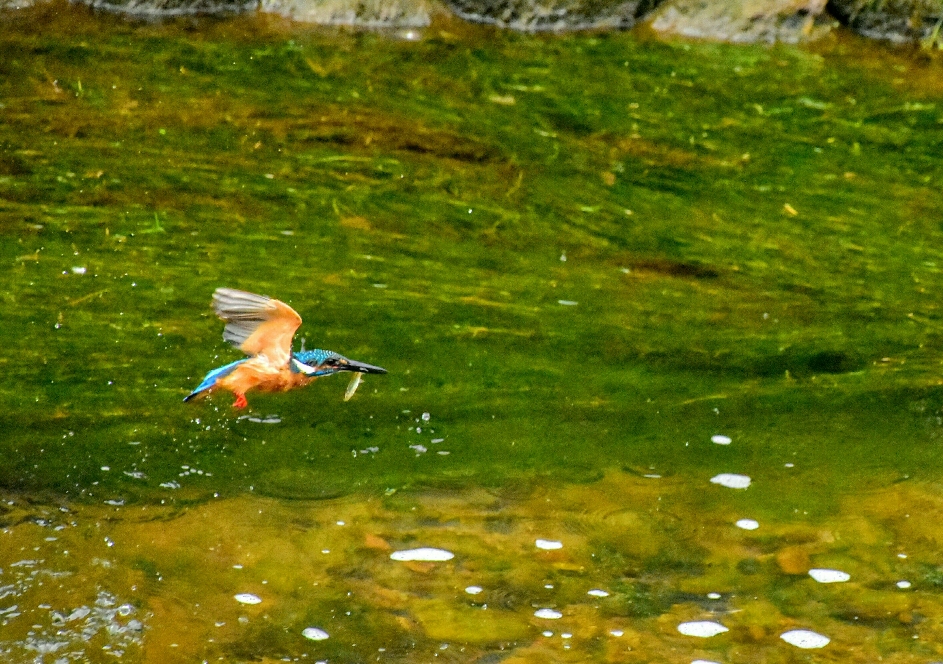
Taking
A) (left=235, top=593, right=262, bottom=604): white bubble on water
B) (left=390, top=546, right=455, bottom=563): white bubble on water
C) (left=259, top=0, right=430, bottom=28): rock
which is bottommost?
(left=235, top=593, right=262, bottom=604): white bubble on water

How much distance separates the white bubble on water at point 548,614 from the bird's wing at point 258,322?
3.04 feet

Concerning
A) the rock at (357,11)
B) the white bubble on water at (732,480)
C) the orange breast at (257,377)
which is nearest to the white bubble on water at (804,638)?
the white bubble on water at (732,480)

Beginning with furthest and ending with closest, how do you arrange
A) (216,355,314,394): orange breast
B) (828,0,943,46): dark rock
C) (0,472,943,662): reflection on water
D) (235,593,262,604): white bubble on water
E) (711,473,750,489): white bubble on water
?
1. (828,0,943,46): dark rock
2. (711,473,750,489): white bubble on water
3. (216,355,314,394): orange breast
4. (235,593,262,604): white bubble on water
5. (0,472,943,662): reflection on water

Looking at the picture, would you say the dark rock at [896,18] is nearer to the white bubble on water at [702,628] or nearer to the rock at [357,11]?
the rock at [357,11]

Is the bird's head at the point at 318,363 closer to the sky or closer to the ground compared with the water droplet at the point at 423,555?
A: closer to the sky

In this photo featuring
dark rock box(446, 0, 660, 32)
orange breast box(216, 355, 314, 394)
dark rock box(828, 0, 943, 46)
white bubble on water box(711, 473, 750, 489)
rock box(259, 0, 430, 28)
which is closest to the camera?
orange breast box(216, 355, 314, 394)

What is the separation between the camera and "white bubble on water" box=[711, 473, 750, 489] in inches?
159

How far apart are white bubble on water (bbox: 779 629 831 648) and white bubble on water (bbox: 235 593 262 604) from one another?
1.35 meters

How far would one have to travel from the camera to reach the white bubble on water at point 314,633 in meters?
3.19

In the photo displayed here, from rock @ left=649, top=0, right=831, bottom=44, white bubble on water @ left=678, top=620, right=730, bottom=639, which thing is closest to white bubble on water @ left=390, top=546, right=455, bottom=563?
white bubble on water @ left=678, top=620, right=730, bottom=639

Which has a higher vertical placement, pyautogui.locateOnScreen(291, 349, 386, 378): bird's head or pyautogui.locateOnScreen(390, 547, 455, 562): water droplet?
pyautogui.locateOnScreen(291, 349, 386, 378): bird's head

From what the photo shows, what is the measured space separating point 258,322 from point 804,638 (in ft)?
5.32

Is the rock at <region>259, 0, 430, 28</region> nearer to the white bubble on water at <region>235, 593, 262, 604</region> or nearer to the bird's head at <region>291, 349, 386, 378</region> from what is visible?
the bird's head at <region>291, 349, 386, 378</region>

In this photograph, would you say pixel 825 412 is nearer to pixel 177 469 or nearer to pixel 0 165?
pixel 177 469
